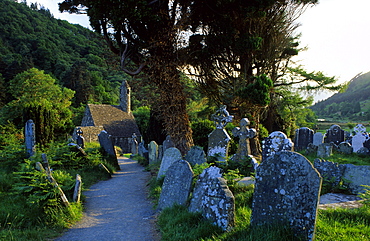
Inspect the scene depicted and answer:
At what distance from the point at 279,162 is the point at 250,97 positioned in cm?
1171

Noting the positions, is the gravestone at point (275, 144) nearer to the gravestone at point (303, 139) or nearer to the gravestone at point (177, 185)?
the gravestone at point (177, 185)

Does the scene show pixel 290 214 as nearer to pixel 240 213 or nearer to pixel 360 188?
pixel 240 213

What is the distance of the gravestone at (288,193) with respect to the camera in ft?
11.1

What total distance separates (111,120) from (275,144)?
3413cm

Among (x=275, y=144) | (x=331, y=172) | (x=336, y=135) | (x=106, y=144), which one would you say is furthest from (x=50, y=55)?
(x=331, y=172)

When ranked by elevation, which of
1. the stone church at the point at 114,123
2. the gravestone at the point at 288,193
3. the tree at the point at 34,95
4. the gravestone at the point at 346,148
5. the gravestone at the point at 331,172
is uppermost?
the tree at the point at 34,95

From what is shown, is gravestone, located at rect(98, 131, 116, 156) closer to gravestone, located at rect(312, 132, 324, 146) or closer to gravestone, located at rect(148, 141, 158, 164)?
gravestone, located at rect(148, 141, 158, 164)

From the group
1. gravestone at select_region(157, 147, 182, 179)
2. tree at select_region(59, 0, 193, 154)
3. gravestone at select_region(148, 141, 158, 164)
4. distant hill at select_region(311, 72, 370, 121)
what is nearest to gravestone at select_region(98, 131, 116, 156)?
gravestone at select_region(148, 141, 158, 164)

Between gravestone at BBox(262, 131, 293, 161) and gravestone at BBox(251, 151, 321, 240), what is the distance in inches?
154

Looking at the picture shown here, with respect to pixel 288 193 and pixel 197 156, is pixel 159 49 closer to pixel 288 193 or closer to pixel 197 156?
pixel 197 156

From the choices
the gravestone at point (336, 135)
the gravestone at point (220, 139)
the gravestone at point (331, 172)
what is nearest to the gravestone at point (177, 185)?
the gravestone at point (331, 172)

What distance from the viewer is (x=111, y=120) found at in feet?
128

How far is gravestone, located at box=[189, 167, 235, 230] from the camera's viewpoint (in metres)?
3.98

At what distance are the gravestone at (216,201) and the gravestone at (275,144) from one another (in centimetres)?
363
